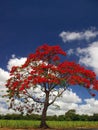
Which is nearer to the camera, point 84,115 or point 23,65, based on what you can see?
point 23,65

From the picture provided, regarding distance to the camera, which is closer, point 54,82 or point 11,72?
point 54,82

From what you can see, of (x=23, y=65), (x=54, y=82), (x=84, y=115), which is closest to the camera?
(x=54, y=82)

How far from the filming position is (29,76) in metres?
38.9

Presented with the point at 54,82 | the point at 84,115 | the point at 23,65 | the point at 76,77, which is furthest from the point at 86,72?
the point at 84,115

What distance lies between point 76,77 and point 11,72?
8450 mm

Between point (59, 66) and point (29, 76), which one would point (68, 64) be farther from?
point (29, 76)

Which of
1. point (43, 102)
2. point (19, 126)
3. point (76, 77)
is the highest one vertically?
point (76, 77)

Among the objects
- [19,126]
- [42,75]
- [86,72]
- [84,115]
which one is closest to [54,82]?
[42,75]

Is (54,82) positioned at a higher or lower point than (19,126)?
higher

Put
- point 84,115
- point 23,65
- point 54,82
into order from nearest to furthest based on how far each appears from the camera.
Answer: point 54,82 < point 23,65 < point 84,115

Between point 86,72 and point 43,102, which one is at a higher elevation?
point 86,72

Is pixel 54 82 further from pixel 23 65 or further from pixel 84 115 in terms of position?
pixel 84 115

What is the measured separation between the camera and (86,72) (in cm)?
4044

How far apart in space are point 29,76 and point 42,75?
1.61 meters
